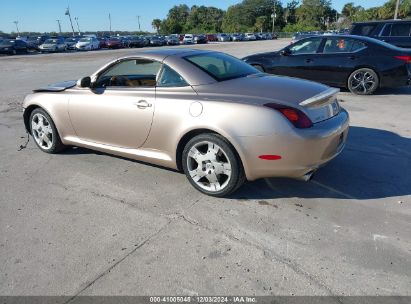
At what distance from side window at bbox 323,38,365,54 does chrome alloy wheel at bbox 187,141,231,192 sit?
21.2 ft

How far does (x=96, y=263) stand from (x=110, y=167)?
6.83ft

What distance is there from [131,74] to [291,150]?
8.72ft

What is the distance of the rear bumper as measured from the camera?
10.8 ft

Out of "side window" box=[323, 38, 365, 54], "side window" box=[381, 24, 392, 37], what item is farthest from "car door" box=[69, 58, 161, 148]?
"side window" box=[381, 24, 392, 37]

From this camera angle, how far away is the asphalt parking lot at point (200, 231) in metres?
2.61

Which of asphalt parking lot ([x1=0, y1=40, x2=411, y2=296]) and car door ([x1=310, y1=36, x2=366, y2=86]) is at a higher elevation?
car door ([x1=310, y1=36, x2=366, y2=86])

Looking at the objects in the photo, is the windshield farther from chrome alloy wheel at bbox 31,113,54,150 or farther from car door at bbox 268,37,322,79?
car door at bbox 268,37,322,79

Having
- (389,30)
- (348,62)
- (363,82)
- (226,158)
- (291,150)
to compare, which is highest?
(389,30)

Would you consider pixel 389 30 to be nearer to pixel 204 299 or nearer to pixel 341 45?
pixel 341 45

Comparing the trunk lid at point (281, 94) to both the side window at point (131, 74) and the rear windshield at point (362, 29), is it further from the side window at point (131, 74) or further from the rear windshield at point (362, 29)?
the rear windshield at point (362, 29)

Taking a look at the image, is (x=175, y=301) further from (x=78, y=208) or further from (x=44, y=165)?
(x=44, y=165)

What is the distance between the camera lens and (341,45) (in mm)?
8820

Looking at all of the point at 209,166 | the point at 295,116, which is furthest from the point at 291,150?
the point at 209,166

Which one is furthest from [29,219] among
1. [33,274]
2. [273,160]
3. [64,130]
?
[273,160]
